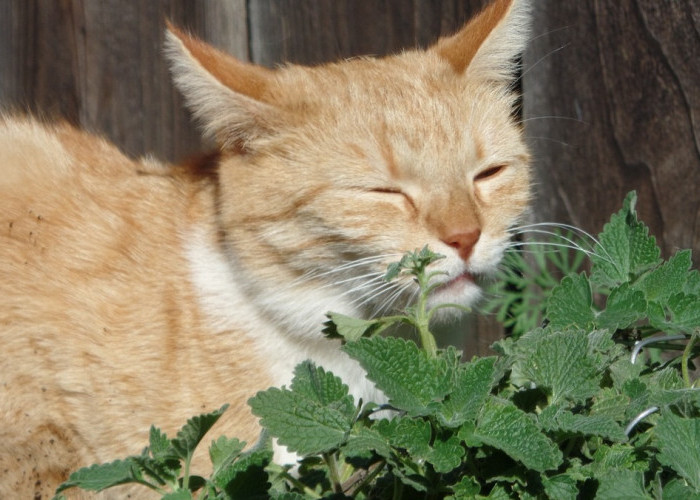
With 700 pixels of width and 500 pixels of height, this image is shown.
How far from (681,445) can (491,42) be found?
1761mm

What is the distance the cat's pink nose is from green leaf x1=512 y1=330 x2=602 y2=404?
1081mm

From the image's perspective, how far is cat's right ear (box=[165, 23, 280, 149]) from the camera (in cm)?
222

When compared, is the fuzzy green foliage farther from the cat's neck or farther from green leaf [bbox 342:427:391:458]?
the cat's neck

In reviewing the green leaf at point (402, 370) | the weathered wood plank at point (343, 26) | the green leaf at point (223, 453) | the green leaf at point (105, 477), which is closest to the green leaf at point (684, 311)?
the green leaf at point (402, 370)

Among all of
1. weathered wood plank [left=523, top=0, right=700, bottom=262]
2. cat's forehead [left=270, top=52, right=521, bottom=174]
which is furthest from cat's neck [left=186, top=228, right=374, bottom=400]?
weathered wood plank [left=523, top=0, right=700, bottom=262]

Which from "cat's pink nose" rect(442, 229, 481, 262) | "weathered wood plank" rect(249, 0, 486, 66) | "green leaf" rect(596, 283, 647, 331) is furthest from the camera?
"weathered wood plank" rect(249, 0, 486, 66)

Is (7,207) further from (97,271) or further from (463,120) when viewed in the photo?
(463,120)

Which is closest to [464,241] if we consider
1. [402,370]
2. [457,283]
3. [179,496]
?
[457,283]

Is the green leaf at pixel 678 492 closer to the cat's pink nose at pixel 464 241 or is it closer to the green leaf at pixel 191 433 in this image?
the green leaf at pixel 191 433

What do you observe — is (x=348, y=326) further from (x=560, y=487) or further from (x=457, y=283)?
(x=457, y=283)

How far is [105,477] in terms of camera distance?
3.09 ft

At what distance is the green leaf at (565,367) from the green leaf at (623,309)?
0.15m

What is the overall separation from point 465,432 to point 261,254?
4.83 feet

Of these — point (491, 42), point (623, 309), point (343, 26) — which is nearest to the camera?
point (623, 309)
